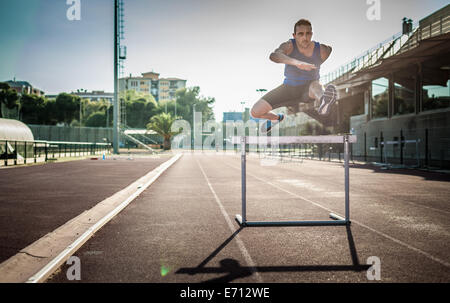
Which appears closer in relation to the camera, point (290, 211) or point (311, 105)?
point (311, 105)

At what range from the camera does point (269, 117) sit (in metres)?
4.66

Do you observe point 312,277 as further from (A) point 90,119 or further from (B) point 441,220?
(A) point 90,119

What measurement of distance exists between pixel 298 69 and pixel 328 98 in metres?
0.59

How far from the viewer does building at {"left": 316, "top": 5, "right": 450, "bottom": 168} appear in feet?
73.0

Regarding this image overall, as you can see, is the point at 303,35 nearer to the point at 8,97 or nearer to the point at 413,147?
the point at 413,147

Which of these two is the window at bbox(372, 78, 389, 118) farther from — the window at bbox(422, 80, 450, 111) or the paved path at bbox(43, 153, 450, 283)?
the paved path at bbox(43, 153, 450, 283)

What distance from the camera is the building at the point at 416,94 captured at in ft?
73.0

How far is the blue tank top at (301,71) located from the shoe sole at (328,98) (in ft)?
0.95

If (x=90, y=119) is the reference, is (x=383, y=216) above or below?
below

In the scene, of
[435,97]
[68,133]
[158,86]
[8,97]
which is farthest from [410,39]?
[158,86]

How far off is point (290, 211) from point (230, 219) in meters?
1.55

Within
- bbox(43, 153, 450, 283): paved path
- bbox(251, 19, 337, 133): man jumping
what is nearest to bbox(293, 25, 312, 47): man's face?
bbox(251, 19, 337, 133): man jumping

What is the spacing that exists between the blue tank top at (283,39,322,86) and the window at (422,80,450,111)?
2515 centimetres
